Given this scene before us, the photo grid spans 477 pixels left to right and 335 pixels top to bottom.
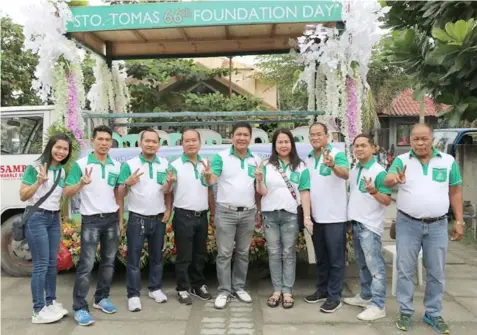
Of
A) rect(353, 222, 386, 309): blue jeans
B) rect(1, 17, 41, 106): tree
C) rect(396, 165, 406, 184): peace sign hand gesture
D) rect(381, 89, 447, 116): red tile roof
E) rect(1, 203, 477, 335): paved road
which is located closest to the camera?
rect(396, 165, 406, 184): peace sign hand gesture

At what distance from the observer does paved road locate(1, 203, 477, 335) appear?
372 centimetres

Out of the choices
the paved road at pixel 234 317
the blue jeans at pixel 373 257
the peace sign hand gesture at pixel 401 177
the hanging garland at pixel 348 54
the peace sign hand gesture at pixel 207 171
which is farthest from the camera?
the hanging garland at pixel 348 54

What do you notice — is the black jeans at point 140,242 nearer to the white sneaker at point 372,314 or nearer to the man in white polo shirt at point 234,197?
the man in white polo shirt at point 234,197

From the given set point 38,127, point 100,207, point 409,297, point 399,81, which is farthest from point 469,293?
point 399,81

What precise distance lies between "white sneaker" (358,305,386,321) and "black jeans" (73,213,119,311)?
222cm

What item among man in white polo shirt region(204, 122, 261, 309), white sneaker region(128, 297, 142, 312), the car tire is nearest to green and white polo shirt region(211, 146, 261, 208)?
man in white polo shirt region(204, 122, 261, 309)

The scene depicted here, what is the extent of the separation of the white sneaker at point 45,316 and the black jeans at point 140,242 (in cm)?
65

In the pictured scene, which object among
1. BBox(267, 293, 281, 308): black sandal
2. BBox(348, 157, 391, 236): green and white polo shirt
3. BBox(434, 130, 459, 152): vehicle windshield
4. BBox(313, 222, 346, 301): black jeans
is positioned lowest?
BBox(267, 293, 281, 308): black sandal

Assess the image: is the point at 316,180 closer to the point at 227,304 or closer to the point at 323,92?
the point at 227,304

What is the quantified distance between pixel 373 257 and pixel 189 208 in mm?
1654

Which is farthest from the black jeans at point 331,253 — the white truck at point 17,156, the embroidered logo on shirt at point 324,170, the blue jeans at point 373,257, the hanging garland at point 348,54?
the white truck at point 17,156

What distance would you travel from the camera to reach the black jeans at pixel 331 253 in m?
Result: 4.01

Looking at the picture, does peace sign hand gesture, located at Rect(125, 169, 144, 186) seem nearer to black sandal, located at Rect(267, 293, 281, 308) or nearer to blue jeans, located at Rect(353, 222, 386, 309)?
black sandal, located at Rect(267, 293, 281, 308)

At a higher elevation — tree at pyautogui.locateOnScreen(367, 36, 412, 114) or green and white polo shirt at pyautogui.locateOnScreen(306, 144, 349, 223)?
tree at pyautogui.locateOnScreen(367, 36, 412, 114)
